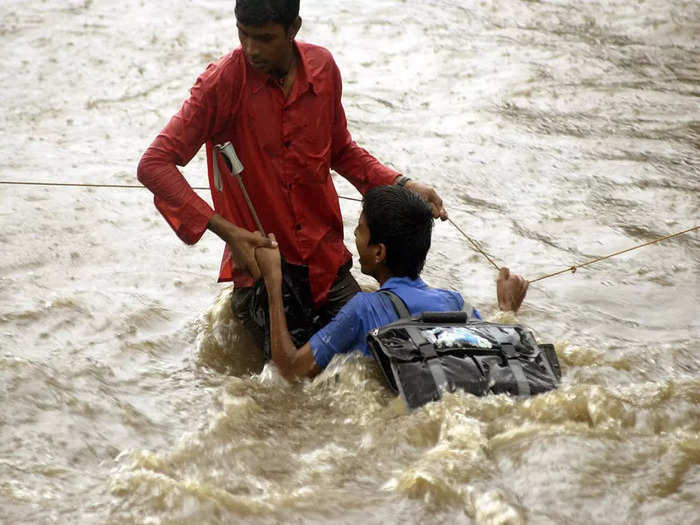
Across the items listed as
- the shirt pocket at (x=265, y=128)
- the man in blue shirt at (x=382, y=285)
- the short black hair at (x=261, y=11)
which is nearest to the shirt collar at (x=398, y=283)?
the man in blue shirt at (x=382, y=285)

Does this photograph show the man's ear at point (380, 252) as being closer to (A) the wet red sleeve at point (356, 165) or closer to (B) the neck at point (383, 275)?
(B) the neck at point (383, 275)

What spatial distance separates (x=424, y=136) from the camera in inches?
331

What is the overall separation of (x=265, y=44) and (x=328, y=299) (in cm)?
119

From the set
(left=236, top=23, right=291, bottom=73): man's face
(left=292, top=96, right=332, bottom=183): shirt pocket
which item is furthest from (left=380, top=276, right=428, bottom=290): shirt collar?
(left=236, top=23, right=291, bottom=73): man's face

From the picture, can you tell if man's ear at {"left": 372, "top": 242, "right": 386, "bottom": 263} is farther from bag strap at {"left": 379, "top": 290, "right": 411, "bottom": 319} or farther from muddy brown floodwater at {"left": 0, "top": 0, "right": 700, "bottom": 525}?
muddy brown floodwater at {"left": 0, "top": 0, "right": 700, "bottom": 525}

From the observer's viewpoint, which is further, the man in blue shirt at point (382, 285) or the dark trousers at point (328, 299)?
the dark trousers at point (328, 299)

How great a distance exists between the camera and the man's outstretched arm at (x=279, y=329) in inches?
157

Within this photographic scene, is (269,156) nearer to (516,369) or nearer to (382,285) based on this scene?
(382,285)

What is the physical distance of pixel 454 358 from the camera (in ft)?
11.9

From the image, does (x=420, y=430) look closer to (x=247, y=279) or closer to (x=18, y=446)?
(x=247, y=279)

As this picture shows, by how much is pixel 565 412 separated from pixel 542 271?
250cm

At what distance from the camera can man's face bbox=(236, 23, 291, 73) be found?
3.80m

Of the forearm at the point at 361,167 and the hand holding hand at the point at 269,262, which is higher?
the forearm at the point at 361,167

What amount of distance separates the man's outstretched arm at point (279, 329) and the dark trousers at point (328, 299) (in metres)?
0.38
